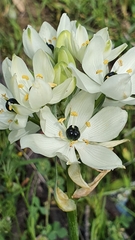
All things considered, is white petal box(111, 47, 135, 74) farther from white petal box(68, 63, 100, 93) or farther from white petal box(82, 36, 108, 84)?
white petal box(68, 63, 100, 93)

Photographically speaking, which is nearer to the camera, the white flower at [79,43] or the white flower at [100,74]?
the white flower at [100,74]

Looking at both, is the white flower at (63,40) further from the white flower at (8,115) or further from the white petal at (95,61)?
the white flower at (8,115)

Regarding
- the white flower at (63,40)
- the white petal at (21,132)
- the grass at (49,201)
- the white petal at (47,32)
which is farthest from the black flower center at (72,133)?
the grass at (49,201)

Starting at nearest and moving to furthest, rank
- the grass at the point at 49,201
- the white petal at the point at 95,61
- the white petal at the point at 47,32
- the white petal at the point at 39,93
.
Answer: the white petal at the point at 39,93 → the white petal at the point at 95,61 → the white petal at the point at 47,32 → the grass at the point at 49,201

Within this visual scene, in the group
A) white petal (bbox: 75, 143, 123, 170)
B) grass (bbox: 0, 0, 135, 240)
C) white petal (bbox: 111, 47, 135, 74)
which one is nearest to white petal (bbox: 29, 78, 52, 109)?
white petal (bbox: 75, 143, 123, 170)

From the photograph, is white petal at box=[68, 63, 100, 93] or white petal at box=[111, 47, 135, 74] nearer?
white petal at box=[68, 63, 100, 93]

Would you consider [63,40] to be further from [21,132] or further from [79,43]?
[21,132]

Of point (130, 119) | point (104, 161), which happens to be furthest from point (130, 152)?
point (104, 161)

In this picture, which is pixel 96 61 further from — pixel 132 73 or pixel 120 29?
pixel 120 29
